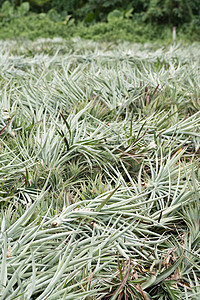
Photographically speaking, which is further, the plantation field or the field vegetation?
the field vegetation

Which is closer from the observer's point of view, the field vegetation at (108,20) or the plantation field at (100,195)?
the plantation field at (100,195)

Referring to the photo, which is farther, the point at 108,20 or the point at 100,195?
the point at 108,20

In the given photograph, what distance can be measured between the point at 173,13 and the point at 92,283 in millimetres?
7789

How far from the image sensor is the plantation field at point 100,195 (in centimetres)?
110

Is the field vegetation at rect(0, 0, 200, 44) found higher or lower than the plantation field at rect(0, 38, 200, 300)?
lower

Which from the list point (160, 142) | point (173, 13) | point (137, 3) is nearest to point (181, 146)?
point (160, 142)

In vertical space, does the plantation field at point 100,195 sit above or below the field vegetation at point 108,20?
above

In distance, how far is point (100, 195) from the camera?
136 centimetres

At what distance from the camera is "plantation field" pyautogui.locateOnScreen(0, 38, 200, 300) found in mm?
1102

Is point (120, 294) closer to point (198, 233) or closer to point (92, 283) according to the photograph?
point (92, 283)

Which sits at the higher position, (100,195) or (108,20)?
(100,195)

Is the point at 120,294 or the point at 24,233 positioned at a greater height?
the point at 24,233

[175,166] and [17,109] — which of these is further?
[17,109]

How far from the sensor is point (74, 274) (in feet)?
3.59
